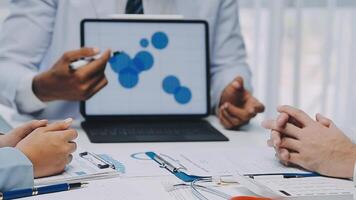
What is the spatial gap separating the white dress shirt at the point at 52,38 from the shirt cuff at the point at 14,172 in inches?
24.1

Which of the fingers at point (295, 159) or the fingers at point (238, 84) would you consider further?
the fingers at point (238, 84)

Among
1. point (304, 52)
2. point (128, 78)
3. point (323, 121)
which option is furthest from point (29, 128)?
point (304, 52)

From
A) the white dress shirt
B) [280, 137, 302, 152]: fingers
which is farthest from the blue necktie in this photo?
[280, 137, 302, 152]: fingers

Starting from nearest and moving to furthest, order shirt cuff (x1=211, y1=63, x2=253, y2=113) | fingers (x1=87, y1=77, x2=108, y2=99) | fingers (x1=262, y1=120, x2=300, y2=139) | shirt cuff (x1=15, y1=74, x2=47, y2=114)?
fingers (x1=262, y1=120, x2=300, y2=139)
fingers (x1=87, y1=77, x2=108, y2=99)
shirt cuff (x1=15, y1=74, x2=47, y2=114)
shirt cuff (x1=211, y1=63, x2=253, y2=113)

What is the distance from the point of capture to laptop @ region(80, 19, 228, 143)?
1.39m

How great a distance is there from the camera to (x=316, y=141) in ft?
3.27

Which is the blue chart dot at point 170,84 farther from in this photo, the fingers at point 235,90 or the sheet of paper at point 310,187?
the sheet of paper at point 310,187

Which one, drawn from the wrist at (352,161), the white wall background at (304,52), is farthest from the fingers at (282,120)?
the white wall background at (304,52)

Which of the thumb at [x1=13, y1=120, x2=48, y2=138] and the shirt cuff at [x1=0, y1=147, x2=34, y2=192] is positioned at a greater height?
the thumb at [x1=13, y1=120, x2=48, y2=138]

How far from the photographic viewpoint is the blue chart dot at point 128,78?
54.7 inches

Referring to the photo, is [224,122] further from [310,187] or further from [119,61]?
[310,187]

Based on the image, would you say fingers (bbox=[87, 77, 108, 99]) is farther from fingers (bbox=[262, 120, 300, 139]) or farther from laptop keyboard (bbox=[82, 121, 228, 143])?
fingers (bbox=[262, 120, 300, 139])

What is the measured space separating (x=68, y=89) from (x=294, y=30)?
1170mm

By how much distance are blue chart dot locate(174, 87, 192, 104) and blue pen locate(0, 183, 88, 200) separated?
23.9 inches
